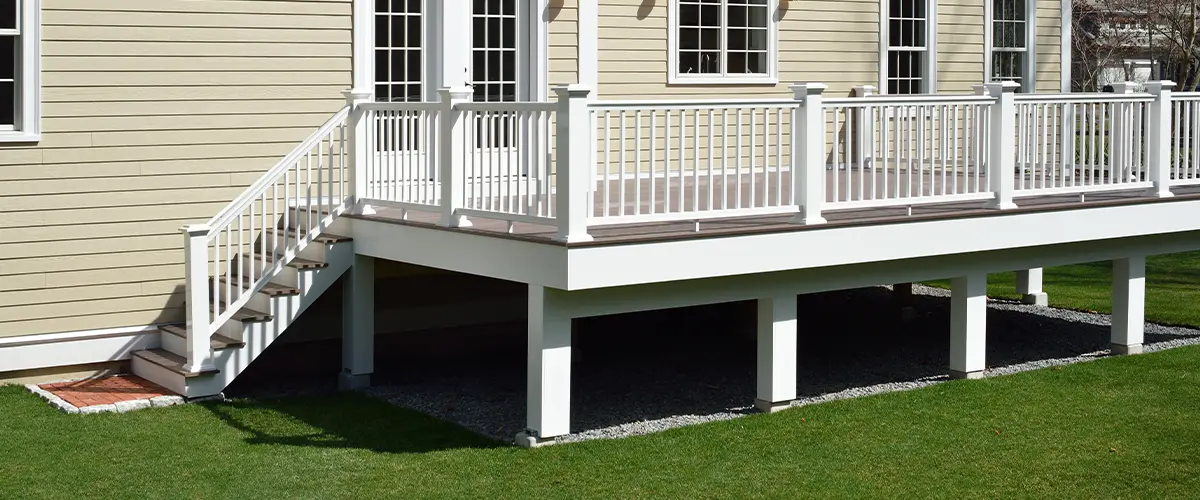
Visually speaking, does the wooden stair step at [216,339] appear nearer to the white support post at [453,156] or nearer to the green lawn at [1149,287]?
the white support post at [453,156]

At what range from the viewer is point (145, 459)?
7.80 m

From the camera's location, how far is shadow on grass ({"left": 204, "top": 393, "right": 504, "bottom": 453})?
836 cm

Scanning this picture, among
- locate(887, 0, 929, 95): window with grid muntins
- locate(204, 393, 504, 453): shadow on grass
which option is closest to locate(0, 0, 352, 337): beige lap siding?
locate(204, 393, 504, 453): shadow on grass

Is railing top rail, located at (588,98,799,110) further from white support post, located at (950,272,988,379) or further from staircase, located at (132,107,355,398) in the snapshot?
staircase, located at (132,107,355,398)

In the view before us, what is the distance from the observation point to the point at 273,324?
31.7 ft

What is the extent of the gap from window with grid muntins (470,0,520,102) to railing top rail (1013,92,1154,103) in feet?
13.0

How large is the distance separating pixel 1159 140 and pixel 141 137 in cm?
762

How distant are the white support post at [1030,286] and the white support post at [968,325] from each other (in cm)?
486

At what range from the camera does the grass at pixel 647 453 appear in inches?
289

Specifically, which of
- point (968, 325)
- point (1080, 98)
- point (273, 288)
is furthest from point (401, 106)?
point (1080, 98)

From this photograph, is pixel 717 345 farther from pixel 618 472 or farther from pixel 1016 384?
pixel 618 472

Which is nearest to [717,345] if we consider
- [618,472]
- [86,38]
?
[618,472]

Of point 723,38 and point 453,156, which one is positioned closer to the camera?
point 453,156

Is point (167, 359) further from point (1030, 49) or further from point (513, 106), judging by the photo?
point (1030, 49)
